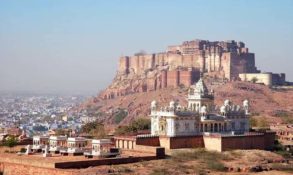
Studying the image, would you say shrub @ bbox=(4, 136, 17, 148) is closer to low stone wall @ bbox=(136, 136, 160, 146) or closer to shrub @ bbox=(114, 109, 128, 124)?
low stone wall @ bbox=(136, 136, 160, 146)

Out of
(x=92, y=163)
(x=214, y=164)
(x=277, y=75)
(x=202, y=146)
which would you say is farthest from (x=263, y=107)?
(x=92, y=163)

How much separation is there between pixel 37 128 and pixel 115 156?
59.7m

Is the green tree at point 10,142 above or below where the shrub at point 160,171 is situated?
above

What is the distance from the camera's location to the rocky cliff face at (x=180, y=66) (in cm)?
10475

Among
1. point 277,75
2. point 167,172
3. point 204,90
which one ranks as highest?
point 277,75

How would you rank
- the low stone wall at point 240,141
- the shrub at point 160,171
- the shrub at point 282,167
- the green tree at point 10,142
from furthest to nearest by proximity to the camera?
the green tree at point 10,142 → the low stone wall at point 240,141 → the shrub at point 282,167 → the shrub at point 160,171

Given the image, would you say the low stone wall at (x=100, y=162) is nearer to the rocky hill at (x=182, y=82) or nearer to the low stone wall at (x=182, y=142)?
the low stone wall at (x=182, y=142)

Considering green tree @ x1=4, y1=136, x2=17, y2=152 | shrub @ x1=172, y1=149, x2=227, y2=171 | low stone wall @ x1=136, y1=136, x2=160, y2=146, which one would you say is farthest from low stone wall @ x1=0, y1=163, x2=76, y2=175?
low stone wall @ x1=136, y1=136, x2=160, y2=146

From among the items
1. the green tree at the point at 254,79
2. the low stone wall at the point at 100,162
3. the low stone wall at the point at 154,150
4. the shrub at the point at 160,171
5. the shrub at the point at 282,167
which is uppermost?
the green tree at the point at 254,79

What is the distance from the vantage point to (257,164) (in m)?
46.4

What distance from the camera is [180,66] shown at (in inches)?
4360

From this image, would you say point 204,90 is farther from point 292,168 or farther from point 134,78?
point 134,78

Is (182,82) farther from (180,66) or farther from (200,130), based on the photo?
(200,130)

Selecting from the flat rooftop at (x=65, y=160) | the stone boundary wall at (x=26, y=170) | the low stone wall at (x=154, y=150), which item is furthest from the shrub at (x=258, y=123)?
the stone boundary wall at (x=26, y=170)
